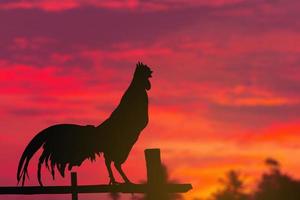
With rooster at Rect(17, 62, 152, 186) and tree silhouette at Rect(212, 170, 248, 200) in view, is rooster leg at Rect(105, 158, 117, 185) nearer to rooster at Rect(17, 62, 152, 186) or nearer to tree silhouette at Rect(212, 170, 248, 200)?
rooster at Rect(17, 62, 152, 186)

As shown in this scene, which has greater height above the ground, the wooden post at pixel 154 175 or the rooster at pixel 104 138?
the rooster at pixel 104 138

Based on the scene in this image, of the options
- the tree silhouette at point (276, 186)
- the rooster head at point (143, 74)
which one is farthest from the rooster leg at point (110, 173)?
the tree silhouette at point (276, 186)

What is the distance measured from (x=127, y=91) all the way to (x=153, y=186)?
2.24 m

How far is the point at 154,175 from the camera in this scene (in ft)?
58.9

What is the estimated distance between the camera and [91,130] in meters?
19.0

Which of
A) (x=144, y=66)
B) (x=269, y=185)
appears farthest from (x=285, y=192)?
(x=144, y=66)

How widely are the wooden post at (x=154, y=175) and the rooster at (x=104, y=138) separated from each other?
505 mm

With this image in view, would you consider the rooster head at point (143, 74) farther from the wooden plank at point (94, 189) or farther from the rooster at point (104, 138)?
the wooden plank at point (94, 189)

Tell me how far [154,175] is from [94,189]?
1.18m

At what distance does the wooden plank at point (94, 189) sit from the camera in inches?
703

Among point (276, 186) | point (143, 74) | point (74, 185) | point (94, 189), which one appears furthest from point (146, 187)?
point (276, 186)

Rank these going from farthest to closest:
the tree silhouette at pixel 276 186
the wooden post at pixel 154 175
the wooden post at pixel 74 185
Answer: the tree silhouette at pixel 276 186 < the wooden post at pixel 74 185 < the wooden post at pixel 154 175

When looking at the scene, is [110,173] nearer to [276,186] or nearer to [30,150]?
[30,150]

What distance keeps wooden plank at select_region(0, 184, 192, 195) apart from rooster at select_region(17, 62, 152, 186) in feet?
0.54
